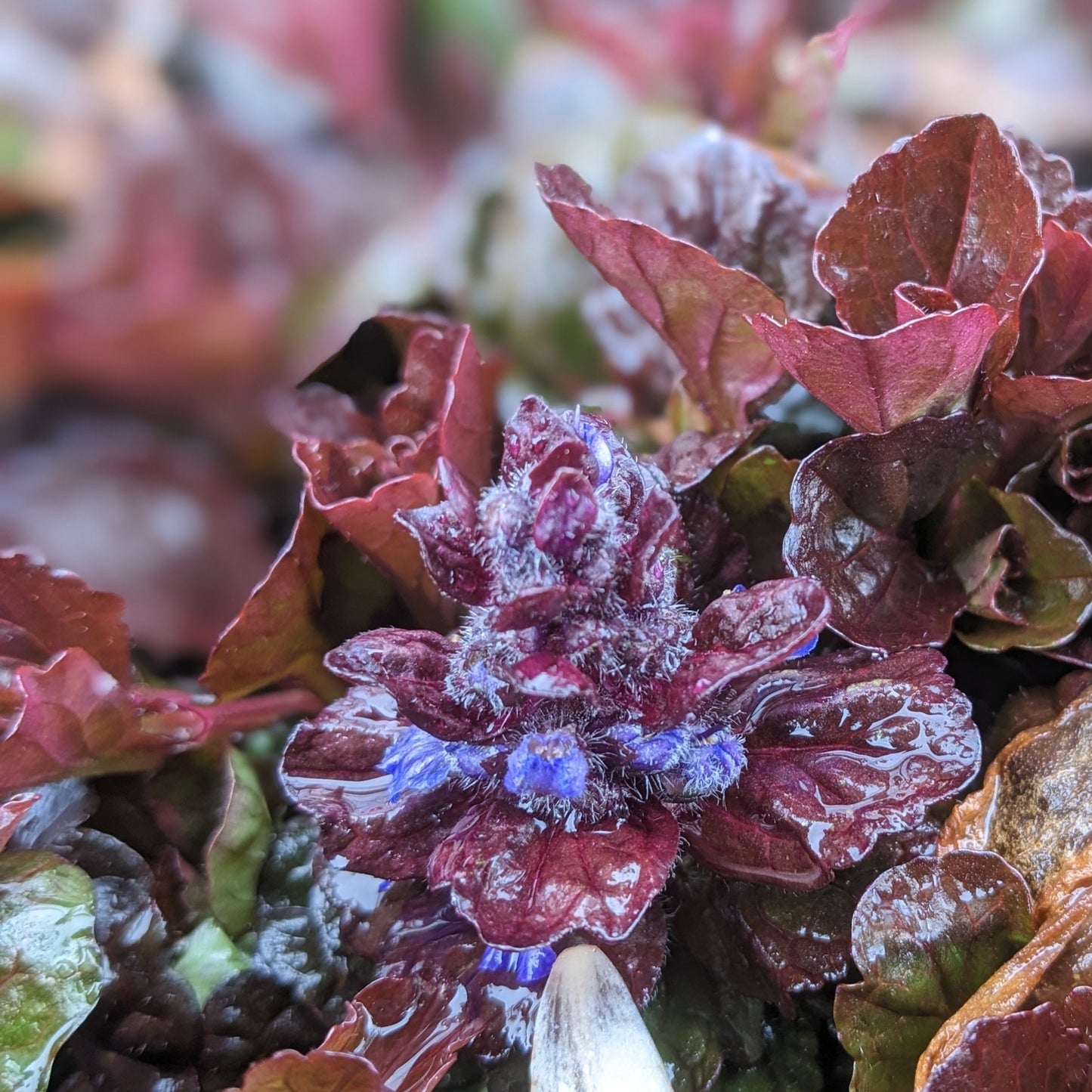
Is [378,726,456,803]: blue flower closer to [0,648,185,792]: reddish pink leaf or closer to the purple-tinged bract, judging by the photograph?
the purple-tinged bract

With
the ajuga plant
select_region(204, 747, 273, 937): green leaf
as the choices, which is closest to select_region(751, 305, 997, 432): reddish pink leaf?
the ajuga plant

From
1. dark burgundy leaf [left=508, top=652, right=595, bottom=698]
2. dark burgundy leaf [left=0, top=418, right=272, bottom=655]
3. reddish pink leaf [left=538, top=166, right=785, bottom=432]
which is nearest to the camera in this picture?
dark burgundy leaf [left=508, top=652, right=595, bottom=698]

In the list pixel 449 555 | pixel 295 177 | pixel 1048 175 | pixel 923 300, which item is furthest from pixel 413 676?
pixel 295 177

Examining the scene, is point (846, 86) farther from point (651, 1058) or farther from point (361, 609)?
point (651, 1058)

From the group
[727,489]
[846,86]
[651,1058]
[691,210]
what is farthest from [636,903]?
[846,86]

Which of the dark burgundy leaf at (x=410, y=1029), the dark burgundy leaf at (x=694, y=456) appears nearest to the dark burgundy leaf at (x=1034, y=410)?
the dark burgundy leaf at (x=694, y=456)

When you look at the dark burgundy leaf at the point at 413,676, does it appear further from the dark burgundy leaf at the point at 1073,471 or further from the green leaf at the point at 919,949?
the dark burgundy leaf at the point at 1073,471

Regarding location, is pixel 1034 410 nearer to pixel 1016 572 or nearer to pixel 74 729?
pixel 1016 572
